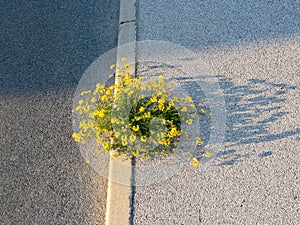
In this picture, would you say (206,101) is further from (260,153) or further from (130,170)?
(130,170)

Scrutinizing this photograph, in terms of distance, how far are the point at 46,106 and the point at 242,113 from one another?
1.77 meters

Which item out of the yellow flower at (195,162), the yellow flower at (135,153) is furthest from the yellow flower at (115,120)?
the yellow flower at (195,162)

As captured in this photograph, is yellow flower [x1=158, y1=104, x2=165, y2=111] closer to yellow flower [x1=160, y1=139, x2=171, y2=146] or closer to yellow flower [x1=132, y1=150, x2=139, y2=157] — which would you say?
yellow flower [x1=160, y1=139, x2=171, y2=146]

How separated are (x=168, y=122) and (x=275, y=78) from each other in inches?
41.1

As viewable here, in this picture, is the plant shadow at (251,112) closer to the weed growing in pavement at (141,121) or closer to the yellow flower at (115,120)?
the weed growing in pavement at (141,121)

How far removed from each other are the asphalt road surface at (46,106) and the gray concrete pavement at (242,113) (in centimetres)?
48

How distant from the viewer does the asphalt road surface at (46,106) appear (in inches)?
107

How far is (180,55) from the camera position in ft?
10.5

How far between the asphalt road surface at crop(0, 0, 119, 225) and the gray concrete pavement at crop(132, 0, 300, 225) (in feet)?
1.56

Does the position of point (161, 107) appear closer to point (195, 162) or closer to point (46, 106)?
point (195, 162)

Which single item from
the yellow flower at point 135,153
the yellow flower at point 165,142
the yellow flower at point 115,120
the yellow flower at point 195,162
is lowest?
the yellow flower at point 195,162

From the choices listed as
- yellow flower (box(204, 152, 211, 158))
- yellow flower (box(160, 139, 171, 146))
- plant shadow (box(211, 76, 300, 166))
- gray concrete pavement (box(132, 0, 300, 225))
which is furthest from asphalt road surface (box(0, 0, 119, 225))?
plant shadow (box(211, 76, 300, 166))

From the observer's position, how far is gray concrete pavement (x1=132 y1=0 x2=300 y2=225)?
2443mm

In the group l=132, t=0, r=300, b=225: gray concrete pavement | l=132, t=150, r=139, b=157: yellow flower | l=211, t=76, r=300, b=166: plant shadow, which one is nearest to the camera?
l=132, t=0, r=300, b=225: gray concrete pavement
